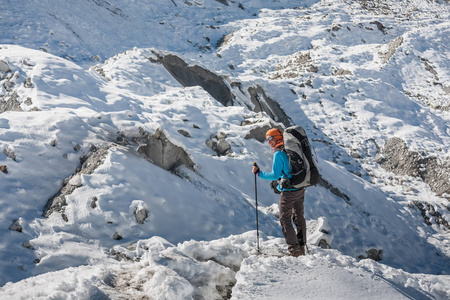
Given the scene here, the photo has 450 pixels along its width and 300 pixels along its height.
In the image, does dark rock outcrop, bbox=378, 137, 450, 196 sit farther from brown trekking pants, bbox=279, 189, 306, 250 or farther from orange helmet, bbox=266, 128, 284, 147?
orange helmet, bbox=266, 128, 284, 147

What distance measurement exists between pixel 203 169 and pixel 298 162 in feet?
14.8

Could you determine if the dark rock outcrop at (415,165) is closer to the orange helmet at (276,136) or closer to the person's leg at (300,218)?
the person's leg at (300,218)

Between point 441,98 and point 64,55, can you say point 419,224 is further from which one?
point 64,55

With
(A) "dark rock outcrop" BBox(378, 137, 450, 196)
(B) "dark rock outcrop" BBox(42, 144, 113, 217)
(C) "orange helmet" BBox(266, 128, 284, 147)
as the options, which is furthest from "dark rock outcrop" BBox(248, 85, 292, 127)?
(C) "orange helmet" BBox(266, 128, 284, 147)

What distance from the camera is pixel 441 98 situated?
21.2 m

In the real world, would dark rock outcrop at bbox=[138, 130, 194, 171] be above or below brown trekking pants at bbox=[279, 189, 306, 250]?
below

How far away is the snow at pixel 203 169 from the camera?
16.3 feet

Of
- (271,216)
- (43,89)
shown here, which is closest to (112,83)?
(43,89)

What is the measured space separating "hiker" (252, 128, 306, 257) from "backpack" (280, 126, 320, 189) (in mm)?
100

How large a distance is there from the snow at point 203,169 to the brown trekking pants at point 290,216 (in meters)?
0.34

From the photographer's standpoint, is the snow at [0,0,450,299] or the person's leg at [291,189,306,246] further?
the person's leg at [291,189,306,246]

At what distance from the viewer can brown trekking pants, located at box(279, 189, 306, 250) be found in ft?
20.0

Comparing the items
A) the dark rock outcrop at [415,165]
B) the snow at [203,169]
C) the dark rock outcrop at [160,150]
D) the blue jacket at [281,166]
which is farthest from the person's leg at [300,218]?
the dark rock outcrop at [415,165]

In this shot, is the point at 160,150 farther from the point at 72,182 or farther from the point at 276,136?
the point at 276,136
